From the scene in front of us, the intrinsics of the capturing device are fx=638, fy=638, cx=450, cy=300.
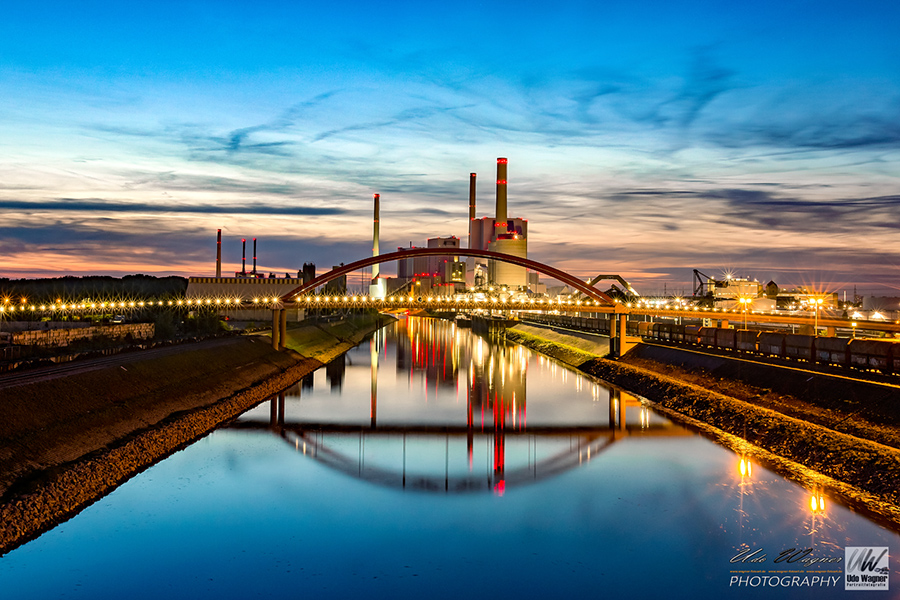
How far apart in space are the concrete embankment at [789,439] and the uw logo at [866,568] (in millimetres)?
2376

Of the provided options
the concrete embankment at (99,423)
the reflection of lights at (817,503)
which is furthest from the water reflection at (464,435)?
the reflection of lights at (817,503)

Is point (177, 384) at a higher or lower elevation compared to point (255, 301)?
lower

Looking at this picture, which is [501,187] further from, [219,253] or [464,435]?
[464,435]

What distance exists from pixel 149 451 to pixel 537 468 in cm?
1761

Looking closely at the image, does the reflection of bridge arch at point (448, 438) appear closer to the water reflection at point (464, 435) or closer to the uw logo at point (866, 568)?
the water reflection at point (464, 435)

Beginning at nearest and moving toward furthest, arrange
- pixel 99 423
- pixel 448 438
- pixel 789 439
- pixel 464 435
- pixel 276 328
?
pixel 99 423, pixel 789 439, pixel 448 438, pixel 464 435, pixel 276 328

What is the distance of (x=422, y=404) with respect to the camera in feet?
161

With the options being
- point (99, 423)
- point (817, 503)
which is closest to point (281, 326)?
point (99, 423)

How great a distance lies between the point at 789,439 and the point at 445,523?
1756 cm

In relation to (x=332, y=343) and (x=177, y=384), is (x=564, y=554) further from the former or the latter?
(x=332, y=343)

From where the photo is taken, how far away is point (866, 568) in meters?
17.6

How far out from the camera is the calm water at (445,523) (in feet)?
56.5

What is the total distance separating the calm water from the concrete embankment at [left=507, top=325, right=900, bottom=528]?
4.12ft

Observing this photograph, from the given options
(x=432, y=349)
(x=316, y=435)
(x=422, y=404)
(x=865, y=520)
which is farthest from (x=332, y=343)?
(x=865, y=520)
